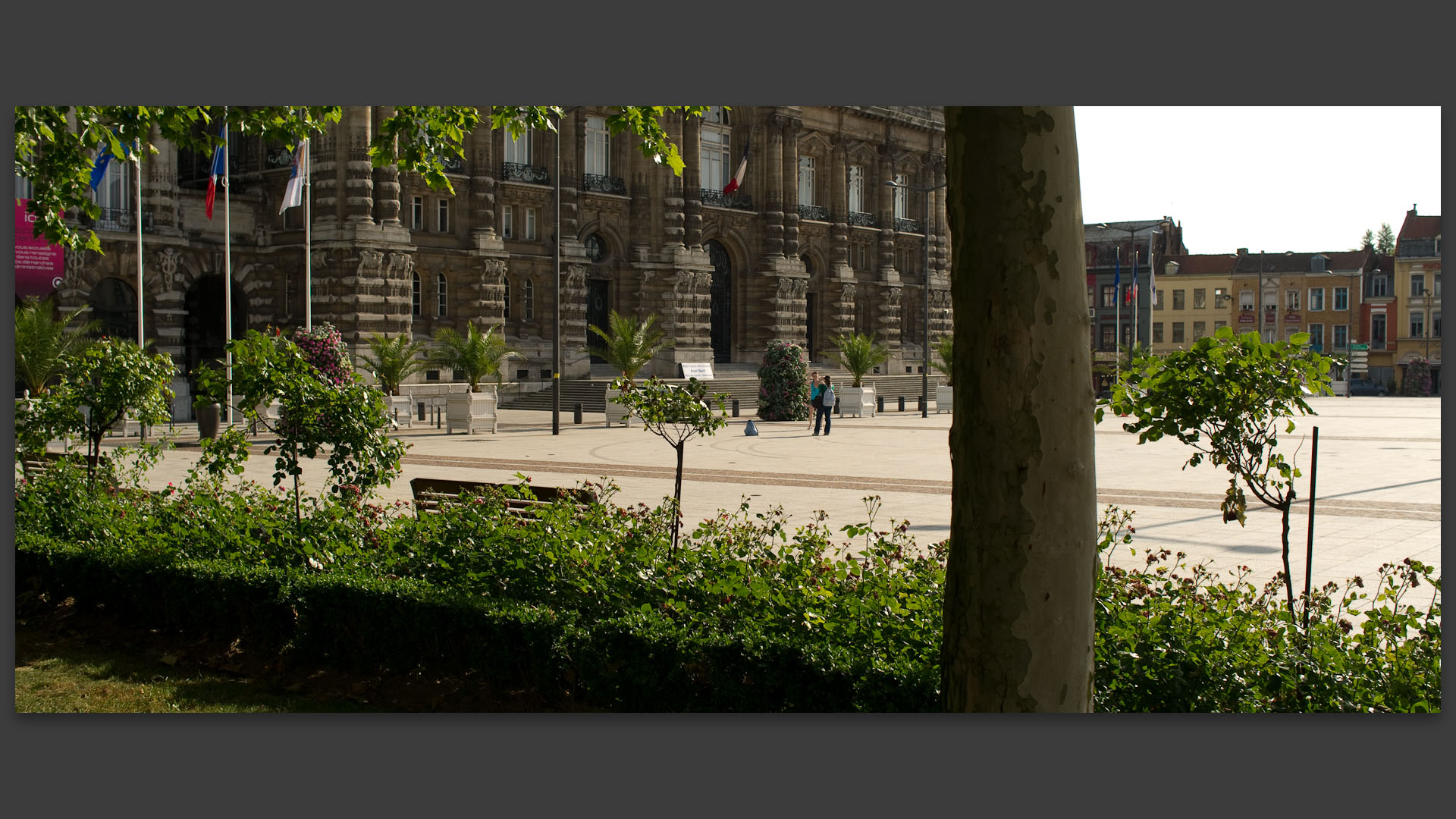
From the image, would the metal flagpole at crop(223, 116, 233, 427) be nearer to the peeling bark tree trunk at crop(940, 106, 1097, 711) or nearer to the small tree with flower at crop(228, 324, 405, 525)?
the small tree with flower at crop(228, 324, 405, 525)

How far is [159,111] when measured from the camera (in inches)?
412

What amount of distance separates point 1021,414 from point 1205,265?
74.4m

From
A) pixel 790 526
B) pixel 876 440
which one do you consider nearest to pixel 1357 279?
pixel 876 440

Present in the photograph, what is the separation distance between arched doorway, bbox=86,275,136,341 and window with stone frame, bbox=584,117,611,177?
17.5 metres

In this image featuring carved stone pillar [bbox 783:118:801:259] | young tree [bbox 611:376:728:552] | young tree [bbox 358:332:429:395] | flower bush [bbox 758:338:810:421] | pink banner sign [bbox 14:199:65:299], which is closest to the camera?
young tree [bbox 611:376:728:552]

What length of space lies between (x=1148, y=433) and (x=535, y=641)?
11.0 ft

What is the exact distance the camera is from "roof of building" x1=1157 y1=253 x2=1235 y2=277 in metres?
72.3

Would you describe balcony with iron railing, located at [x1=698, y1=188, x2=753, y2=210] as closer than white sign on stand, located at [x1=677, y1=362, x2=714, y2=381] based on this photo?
No

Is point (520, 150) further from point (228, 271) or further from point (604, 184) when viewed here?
point (228, 271)

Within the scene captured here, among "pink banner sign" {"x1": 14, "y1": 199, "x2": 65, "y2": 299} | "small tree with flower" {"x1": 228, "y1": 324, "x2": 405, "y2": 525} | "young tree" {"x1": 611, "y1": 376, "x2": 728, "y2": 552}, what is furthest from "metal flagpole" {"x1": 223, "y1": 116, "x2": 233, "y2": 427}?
"pink banner sign" {"x1": 14, "y1": 199, "x2": 65, "y2": 299}

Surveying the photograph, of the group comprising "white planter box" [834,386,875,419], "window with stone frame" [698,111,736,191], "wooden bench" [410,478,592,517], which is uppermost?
"window with stone frame" [698,111,736,191]

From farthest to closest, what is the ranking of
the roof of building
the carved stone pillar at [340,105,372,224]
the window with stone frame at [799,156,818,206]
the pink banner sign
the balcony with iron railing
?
the roof of building < the window with stone frame at [799,156,818,206] < the balcony with iron railing < the carved stone pillar at [340,105,372,224] < the pink banner sign

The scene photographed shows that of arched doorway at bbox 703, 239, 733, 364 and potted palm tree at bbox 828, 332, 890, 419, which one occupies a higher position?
arched doorway at bbox 703, 239, 733, 364

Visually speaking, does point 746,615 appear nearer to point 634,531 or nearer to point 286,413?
point 634,531
